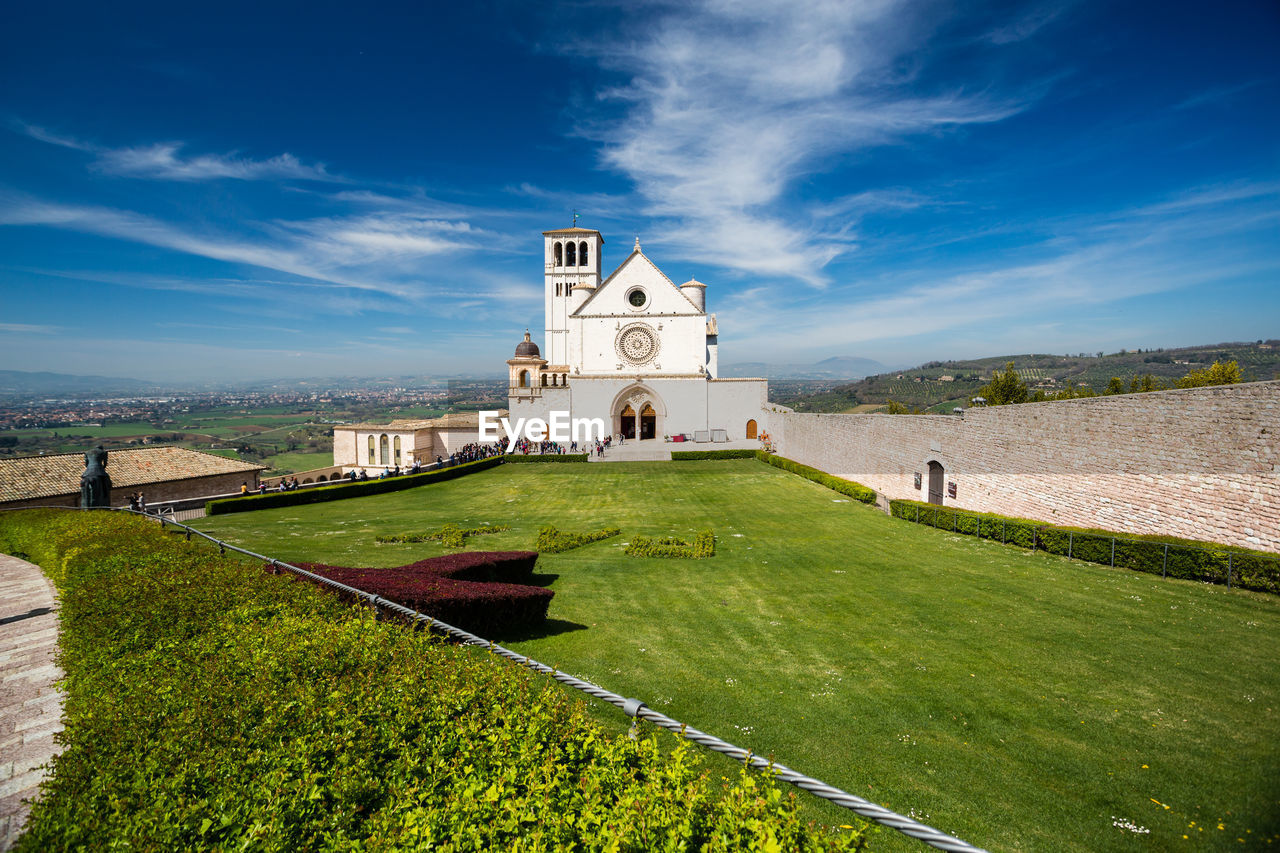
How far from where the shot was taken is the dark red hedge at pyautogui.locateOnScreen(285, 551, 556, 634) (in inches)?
244

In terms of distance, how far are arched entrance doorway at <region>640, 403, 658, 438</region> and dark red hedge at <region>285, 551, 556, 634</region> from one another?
106 feet

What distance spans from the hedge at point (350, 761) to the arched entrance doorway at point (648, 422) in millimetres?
36905

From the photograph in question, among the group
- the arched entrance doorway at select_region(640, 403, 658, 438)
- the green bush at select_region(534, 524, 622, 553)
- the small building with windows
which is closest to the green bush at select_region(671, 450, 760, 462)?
the arched entrance doorway at select_region(640, 403, 658, 438)

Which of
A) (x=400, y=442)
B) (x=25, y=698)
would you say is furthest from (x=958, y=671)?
(x=400, y=442)

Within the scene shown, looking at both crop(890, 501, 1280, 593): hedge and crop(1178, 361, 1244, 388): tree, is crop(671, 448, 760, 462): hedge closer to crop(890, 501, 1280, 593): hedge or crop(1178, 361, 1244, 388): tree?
crop(890, 501, 1280, 593): hedge

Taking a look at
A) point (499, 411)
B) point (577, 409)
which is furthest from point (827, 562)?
point (499, 411)

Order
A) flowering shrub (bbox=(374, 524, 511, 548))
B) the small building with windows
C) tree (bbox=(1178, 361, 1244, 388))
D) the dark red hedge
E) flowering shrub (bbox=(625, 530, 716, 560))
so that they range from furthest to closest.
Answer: the small building with windows < tree (bbox=(1178, 361, 1244, 388)) < flowering shrub (bbox=(374, 524, 511, 548)) < flowering shrub (bbox=(625, 530, 716, 560)) < the dark red hedge

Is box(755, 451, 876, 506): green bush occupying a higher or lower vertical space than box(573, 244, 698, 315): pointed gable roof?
lower

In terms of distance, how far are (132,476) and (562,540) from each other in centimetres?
2166

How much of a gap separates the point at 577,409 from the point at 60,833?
38166 millimetres

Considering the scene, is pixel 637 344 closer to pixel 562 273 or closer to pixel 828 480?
pixel 562 273

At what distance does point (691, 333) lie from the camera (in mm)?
41344

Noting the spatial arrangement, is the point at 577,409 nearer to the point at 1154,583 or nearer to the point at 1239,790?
the point at 1154,583

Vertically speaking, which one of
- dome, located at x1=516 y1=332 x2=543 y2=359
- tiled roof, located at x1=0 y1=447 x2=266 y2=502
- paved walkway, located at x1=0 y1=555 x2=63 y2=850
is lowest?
tiled roof, located at x1=0 y1=447 x2=266 y2=502
